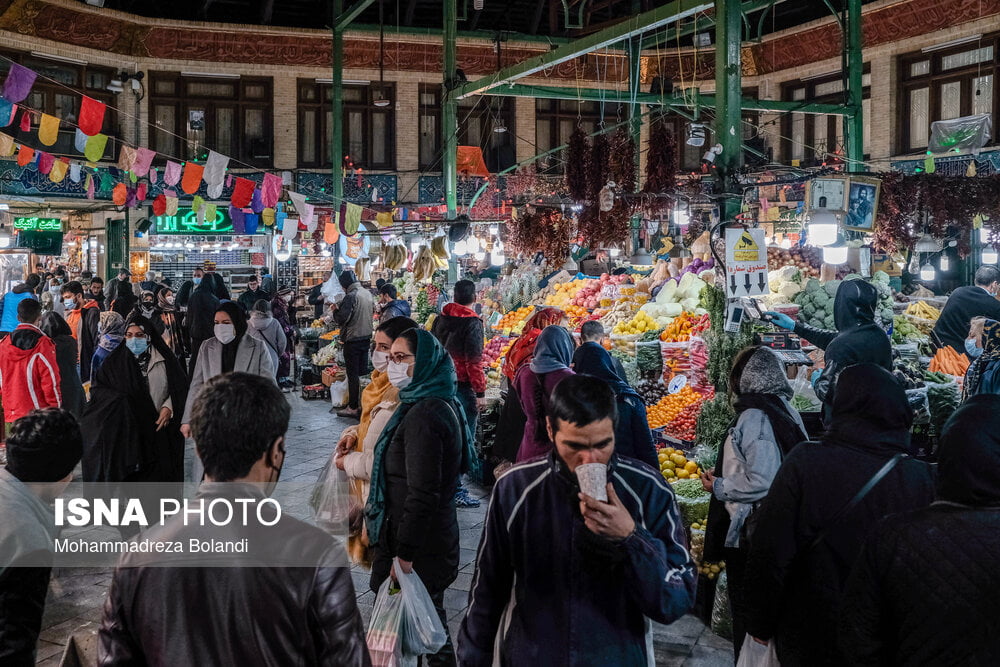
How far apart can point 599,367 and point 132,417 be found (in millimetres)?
3555

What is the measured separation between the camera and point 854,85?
445 inches

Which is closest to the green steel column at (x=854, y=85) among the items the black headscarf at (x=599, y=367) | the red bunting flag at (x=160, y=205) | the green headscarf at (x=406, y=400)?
the black headscarf at (x=599, y=367)

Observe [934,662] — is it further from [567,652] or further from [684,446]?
[684,446]

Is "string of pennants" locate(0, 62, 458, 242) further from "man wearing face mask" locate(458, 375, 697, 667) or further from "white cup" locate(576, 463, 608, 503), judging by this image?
"white cup" locate(576, 463, 608, 503)

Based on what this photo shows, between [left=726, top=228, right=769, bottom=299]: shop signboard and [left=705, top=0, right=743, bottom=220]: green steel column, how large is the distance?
1.60ft

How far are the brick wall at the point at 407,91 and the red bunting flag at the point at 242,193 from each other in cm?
817

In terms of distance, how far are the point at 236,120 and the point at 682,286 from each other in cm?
1441

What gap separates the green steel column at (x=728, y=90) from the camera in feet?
22.7

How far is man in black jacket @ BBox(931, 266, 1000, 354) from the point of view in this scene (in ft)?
28.3

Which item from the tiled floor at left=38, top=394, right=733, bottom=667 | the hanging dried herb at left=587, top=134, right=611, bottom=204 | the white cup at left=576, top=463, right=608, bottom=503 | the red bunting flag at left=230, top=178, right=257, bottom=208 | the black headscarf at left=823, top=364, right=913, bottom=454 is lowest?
the tiled floor at left=38, top=394, right=733, bottom=667

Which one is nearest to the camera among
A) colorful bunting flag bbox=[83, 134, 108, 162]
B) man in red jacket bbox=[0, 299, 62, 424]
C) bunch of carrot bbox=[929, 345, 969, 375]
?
man in red jacket bbox=[0, 299, 62, 424]

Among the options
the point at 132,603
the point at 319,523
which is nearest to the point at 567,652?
the point at 132,603

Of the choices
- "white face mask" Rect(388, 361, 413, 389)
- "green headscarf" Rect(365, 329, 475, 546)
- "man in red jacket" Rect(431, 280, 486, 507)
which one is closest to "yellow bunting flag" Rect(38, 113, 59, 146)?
"man in red jacket" Rect(431, 280, 486, 507)

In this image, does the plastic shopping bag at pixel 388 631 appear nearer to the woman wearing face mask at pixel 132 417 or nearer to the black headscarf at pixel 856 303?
the woman wearing face mask at pixel 132 417
